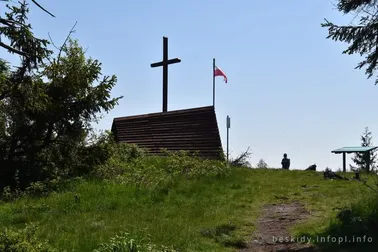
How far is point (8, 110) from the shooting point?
1256 centimetres

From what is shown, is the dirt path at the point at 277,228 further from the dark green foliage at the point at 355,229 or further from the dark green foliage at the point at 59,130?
the dark green foliage at the point at 59,130

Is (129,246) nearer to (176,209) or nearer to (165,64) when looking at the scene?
(176,209)

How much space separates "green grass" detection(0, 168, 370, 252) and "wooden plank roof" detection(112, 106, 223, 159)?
268cm

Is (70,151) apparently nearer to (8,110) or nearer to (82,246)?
(8,110)

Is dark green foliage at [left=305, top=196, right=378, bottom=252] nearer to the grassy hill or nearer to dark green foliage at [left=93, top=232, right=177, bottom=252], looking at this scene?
the grassy hill

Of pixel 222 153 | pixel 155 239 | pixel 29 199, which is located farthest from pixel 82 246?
pixel 222 153

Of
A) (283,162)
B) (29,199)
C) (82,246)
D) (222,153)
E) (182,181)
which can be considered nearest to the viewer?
(82,246)

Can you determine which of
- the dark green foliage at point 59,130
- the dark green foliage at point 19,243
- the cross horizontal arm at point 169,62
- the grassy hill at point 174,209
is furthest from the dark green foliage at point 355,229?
the cross horizontal arm at point 169,62

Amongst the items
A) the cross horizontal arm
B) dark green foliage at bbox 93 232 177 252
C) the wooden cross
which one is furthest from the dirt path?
the cross horizontal arm

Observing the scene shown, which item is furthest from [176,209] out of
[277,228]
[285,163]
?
[285,163]

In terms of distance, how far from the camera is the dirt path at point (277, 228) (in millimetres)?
→ 6836

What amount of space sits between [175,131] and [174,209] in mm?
8210

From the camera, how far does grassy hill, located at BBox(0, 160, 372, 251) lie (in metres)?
7.10

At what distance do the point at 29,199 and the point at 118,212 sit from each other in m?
3.04
